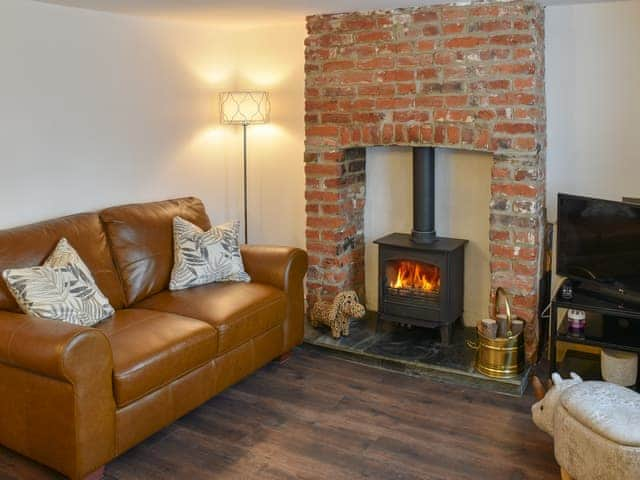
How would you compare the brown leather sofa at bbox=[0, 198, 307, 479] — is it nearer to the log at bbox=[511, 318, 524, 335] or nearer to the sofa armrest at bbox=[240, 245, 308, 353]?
the sofa armrest at bbox=[240, 245, 308, 353]

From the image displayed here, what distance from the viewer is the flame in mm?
4066

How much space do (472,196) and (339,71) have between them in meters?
1.17

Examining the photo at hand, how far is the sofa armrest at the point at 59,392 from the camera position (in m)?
2.58

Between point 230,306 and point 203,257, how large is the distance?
51 cm

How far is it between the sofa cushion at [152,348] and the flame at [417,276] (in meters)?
1.35

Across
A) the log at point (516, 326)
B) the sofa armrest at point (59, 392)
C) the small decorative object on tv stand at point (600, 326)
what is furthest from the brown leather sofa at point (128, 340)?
the small decorative object on tv stand at point (600, 326)

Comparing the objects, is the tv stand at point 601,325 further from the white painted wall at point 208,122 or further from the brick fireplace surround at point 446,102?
the white painted wall at point 208,122

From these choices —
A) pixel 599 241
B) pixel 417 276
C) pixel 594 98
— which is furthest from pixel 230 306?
pixel 594 98

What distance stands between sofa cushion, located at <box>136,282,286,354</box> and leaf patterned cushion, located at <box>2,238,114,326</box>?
0.39 metres

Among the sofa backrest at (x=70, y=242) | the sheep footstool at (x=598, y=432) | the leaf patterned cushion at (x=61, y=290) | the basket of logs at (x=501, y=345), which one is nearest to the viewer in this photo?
the sheep footstool at (x=598, y=432)

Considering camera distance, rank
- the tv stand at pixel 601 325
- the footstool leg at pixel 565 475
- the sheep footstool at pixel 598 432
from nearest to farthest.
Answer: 1. the sheep footstool at pixel 598 432
2. the footstool leg at pixel 565 475
3. the tv stand at pixel 601 325

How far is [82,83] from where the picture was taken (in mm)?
3826

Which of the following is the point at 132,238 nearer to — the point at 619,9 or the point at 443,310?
the point at 443,310

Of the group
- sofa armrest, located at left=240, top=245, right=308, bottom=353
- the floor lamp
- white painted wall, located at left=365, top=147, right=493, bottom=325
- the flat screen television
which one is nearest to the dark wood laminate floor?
sofa armrest, located at left=240, top=245, right=308, bottom=353
